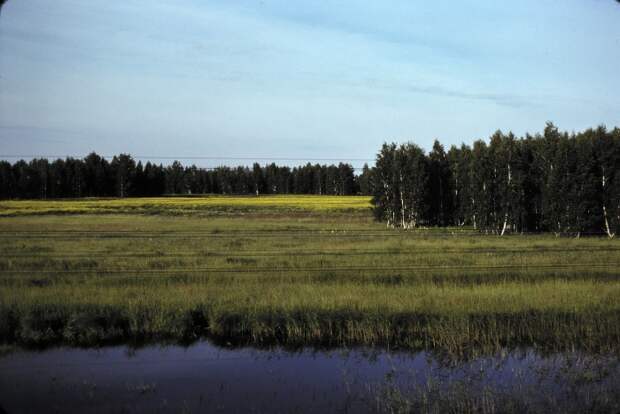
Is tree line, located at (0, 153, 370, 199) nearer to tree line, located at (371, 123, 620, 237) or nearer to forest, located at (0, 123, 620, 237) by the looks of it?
forest, located at (0, 123, 620, 237)

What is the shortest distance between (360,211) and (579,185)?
135ft

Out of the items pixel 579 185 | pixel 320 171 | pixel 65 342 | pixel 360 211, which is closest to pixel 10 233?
pixel 65 342

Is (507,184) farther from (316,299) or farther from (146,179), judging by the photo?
(146,179)

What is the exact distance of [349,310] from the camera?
15250 millimetres

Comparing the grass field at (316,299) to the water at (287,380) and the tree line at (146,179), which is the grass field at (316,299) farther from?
the tree line at (146,179)

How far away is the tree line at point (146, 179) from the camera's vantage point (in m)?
99.2

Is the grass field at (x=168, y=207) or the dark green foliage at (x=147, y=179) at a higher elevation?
the dark green foliage at (x=147, y=179)

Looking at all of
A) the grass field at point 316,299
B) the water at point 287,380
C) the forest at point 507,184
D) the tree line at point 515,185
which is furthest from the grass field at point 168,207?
the water at point 287,380

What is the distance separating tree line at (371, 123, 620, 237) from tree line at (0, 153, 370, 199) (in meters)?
60.7

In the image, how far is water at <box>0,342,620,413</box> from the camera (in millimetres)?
10336

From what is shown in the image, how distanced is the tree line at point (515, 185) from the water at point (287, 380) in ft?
95.4

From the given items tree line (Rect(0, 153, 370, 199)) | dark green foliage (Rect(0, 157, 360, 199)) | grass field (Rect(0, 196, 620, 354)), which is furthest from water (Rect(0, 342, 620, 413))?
tree line (Rect(0, 153, 370, 199))

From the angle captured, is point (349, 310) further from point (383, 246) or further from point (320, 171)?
point (320, 171)

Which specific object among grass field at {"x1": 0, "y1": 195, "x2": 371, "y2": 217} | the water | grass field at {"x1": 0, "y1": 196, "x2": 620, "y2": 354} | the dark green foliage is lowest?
the water
